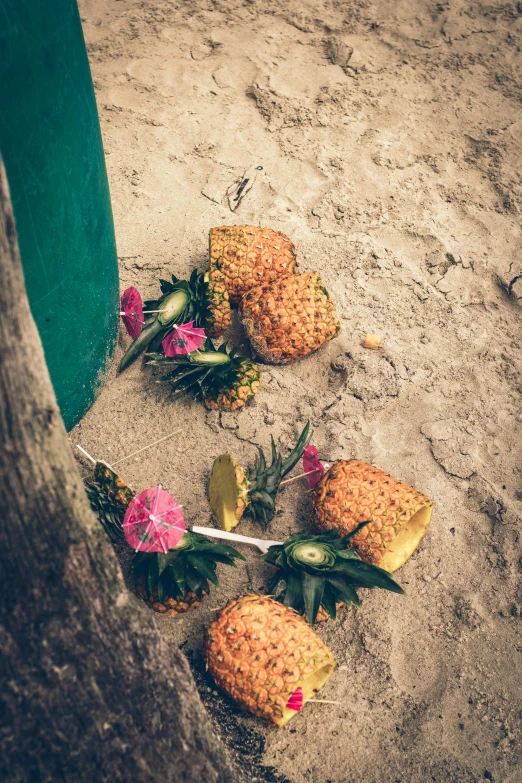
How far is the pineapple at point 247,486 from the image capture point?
85.5 inches

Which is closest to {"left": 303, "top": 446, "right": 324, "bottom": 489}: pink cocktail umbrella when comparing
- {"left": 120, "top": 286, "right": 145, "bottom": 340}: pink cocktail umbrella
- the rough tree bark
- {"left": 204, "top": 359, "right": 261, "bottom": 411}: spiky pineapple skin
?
{"left": 204, "top": 359, "right": 261, "bottom": 411}: spiky pineapple skin

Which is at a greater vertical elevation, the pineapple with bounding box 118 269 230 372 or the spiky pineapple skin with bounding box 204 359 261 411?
the pineapple with bounding box 118 269 230 372

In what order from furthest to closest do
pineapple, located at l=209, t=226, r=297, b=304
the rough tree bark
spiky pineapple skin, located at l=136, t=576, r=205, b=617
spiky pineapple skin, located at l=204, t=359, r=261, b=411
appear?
pineapple, located at l=209, t=226, r=297, b=304 < spiky pineapple skin, located at l=204, t=359, r=261, b=411 < spiky pineapple skin, located at l=136, t=576, r=205, b=617 < the rough tree bark

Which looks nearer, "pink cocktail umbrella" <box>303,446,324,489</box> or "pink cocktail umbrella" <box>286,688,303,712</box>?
"pink cocktail umbrella" <box>286,688,303,712</box>

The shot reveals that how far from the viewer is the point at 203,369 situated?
253 cm

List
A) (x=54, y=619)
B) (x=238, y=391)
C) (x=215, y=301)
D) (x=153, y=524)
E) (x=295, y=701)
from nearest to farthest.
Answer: (x=54, y=619), (x=295, y=701), (x=153, y=524), (x=238, y=391), (x=215, y=301)

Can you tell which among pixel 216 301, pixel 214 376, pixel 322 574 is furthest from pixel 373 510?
pixel 216 301

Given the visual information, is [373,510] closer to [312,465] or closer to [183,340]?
[312,465]

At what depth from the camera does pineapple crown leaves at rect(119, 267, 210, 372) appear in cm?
260

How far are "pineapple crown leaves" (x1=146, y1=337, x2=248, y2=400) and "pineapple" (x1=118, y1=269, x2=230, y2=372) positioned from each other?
0.27 feet

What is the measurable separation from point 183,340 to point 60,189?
0.69 m

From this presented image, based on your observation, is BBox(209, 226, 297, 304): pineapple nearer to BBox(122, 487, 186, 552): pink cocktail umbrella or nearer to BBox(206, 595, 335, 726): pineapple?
BBox(122, 487, 186, 552): pink cocktail umbrella

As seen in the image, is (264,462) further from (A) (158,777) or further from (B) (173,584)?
(A) (158,777)

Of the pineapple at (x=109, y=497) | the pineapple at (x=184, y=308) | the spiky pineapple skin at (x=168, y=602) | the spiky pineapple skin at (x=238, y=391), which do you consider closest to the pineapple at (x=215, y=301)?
the pineapple at (x=184, y=308)
